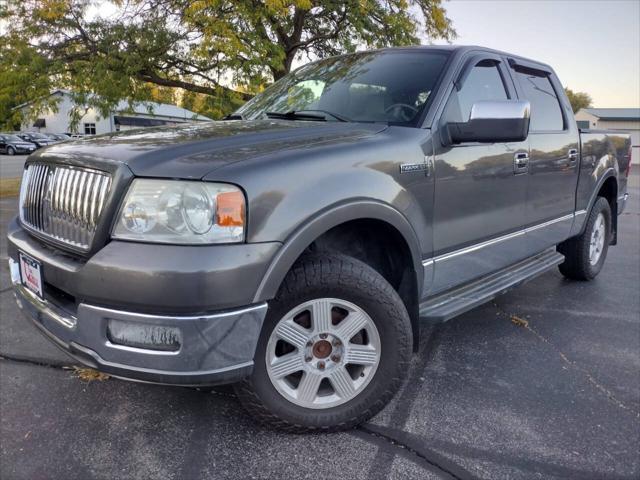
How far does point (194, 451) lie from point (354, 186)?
134 cm

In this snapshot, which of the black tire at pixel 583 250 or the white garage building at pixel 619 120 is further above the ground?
the white garage building at pixel 619 120

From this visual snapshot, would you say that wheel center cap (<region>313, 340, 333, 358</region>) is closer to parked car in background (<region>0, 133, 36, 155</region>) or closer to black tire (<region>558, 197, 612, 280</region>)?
black tire (<region>558, 197, 612, 280</region>)

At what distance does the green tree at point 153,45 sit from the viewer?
31.2 feet

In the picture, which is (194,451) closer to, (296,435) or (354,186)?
(296,435)

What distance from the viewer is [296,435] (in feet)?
7.95

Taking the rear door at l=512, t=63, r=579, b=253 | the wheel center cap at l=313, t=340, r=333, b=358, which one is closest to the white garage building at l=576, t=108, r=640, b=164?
the rear door at l=512, t=63, r=579, b=253

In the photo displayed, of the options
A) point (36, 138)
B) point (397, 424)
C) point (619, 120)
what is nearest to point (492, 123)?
point (397, 424)

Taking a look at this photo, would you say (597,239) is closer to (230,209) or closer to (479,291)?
(479,291)

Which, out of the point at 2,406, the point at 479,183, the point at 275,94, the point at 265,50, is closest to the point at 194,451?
the point at 2,406

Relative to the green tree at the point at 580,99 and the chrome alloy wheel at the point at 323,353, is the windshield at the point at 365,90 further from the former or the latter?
the green tree at the point at 580,99

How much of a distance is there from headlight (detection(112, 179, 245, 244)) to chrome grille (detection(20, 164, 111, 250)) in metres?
0.17

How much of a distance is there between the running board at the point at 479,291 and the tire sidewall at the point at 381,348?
14.4 inches

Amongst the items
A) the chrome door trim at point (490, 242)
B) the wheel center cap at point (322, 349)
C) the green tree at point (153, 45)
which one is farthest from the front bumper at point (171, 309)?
the green tree at point (153, 45)

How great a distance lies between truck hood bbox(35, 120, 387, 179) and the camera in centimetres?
202
